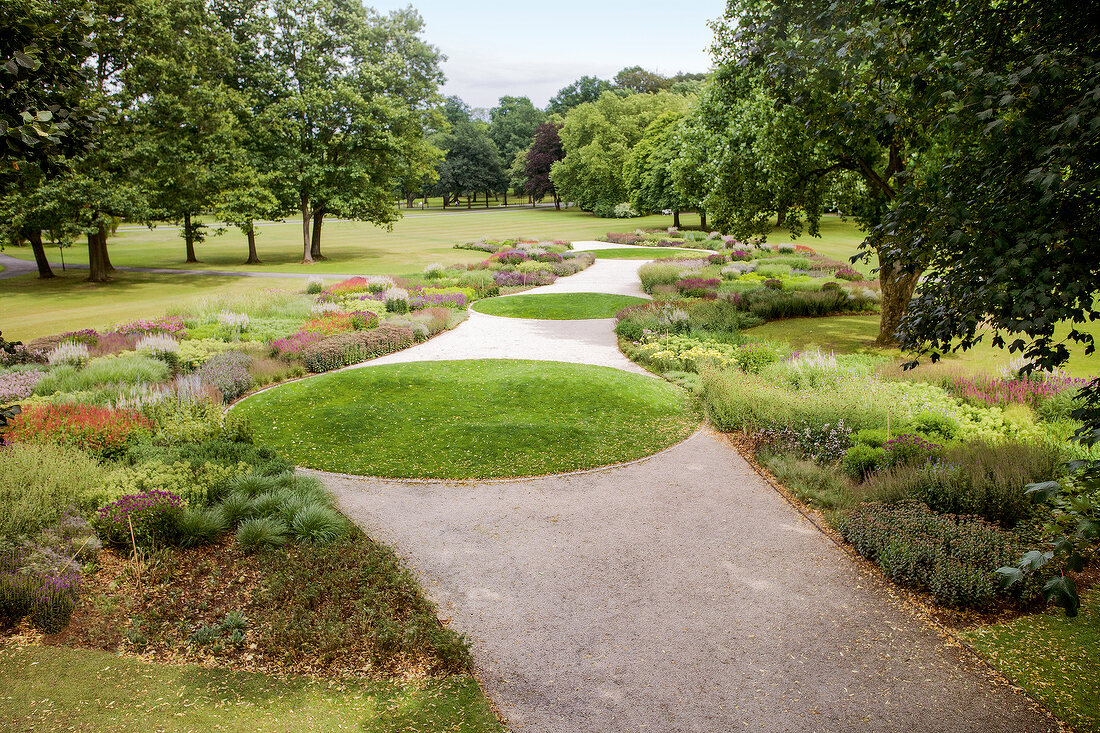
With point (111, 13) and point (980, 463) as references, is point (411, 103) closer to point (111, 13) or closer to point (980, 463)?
point (111, 13)

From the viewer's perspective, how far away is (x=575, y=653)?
18.5 feet

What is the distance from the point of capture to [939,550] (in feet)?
21.5

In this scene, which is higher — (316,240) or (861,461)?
(316,240)

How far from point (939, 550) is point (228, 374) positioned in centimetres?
1268

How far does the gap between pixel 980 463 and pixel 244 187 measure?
110ft

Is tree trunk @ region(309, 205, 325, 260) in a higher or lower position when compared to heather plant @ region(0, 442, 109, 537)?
higher

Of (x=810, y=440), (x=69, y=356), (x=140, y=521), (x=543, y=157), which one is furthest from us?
(x=543, y=157)

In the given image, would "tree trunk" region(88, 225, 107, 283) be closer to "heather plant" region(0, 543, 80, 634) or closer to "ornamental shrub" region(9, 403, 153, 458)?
"ornamental shrub" region(9, 403, 153, 458)

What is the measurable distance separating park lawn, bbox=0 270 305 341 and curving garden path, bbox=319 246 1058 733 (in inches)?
656

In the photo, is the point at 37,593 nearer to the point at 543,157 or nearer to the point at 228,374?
the point at 228,374

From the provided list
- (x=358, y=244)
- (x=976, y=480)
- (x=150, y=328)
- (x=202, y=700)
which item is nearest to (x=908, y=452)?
(x=976, y=480)

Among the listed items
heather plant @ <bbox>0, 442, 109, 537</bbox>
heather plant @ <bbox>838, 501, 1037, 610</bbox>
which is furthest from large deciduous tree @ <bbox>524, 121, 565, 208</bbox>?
heather plant @ <bbox>838, 501, 1037, 610</bbox>

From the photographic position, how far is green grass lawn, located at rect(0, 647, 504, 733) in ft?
15.2

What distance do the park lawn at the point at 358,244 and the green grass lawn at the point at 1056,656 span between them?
102 ft
